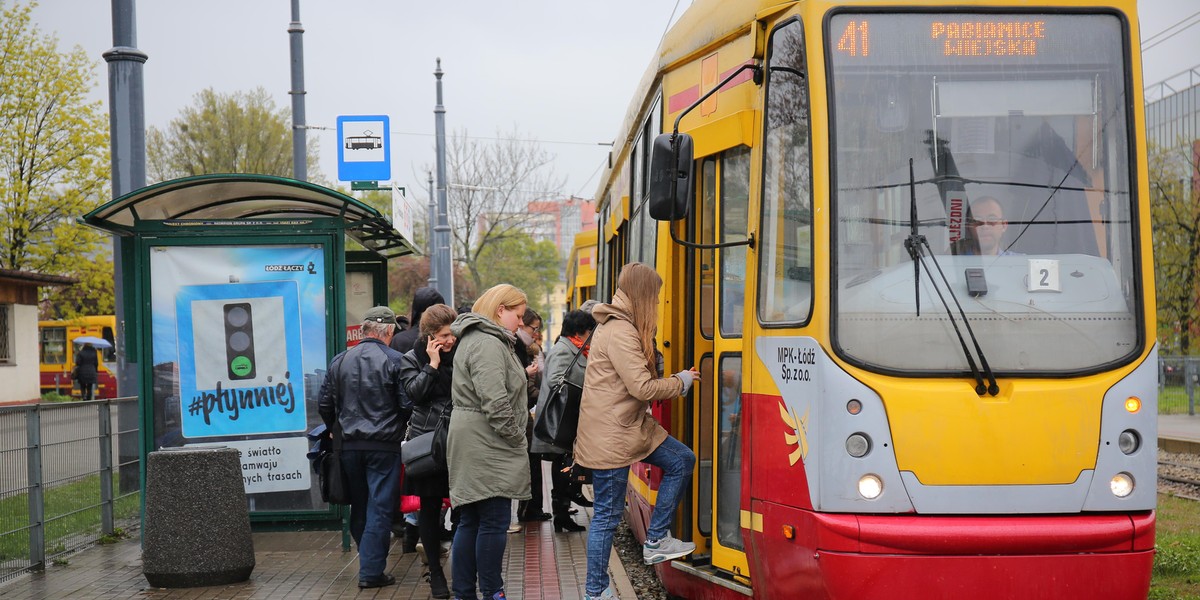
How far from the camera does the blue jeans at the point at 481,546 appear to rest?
21.6 ft

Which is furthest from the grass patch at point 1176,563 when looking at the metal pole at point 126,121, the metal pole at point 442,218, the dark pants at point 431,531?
the metal pole at point 442,218

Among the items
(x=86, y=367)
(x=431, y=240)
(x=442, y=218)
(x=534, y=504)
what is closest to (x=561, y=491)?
(x=534, y=504)

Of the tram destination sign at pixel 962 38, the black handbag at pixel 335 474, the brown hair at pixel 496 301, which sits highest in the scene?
the tram destination sign at pixel 962 38

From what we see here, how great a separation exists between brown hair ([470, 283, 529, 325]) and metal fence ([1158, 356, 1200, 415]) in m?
21.9

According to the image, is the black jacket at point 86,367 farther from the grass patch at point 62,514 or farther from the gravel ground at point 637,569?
the gravel ground at point 637,569

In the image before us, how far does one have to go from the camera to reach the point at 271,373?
9352 mm

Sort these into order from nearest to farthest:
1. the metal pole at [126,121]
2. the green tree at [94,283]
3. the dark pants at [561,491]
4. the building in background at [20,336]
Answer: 1. the dark pants at [561,491]
2. the metal pole at [126,121]
3. the green tree at [94,283]
4. the building in background at [20,336]

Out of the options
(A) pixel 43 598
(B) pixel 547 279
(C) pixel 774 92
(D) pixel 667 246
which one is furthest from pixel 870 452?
(B) pixel 547 279

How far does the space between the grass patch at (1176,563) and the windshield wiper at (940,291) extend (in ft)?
8.34

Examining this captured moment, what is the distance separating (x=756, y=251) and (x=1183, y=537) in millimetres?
6225

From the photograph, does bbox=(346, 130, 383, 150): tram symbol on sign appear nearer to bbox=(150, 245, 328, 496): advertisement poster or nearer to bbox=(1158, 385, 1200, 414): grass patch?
bbox=(150, 245, 328, 496): advertisement poster

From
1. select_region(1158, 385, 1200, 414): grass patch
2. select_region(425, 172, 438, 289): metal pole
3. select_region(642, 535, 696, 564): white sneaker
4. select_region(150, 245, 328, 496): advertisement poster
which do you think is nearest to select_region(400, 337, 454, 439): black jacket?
select_region(642, 535, 696, 564): white sneaker

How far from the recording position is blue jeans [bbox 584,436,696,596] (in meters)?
6.54

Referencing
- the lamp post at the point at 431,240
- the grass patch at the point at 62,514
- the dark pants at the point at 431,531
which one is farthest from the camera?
the lamp post at the point at 431,240
